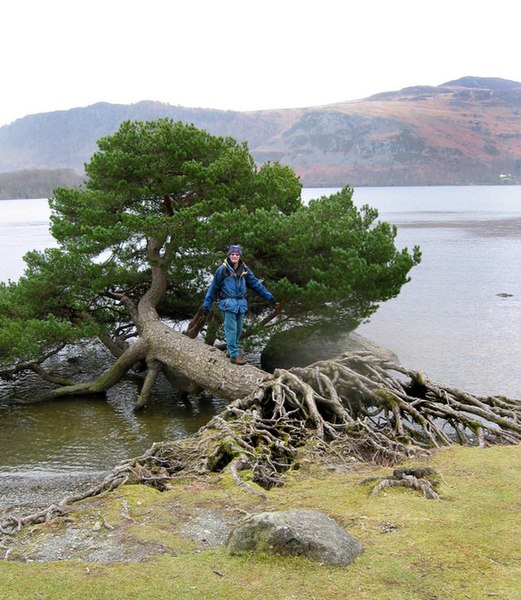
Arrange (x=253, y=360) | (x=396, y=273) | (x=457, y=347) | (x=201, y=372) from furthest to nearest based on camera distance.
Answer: (x=457, y=347), (x=253, y=360), (x=396, y=273), (x=201, y=372)

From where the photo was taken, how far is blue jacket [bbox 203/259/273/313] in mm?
14312

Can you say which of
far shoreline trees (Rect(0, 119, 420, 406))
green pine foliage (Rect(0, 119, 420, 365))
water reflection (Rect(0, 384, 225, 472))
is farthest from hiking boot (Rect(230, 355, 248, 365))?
green pine foliage (Rect(0, 119, 420, 365))

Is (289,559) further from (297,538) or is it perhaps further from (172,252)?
(172,252)

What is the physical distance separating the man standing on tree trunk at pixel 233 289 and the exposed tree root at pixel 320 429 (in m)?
2.26

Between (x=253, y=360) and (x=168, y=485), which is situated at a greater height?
(x=168, y=485)

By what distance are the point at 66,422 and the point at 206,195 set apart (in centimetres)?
840

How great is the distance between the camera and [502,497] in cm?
766

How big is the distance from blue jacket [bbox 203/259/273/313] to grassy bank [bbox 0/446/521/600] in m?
6.12

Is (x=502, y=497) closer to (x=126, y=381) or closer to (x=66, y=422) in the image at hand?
(x=66, y=422)

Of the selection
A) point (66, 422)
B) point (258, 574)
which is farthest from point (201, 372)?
point (258, 574)

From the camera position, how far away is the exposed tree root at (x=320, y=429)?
9305 mm

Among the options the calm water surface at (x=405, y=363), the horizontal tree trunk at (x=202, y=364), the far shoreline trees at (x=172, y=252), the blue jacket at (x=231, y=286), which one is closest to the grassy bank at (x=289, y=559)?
the horizontal tree trunk at (x=202, y=364)

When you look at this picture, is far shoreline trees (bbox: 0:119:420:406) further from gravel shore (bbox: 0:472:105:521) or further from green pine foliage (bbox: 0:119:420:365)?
gravel shore (bbox: 0:472:105:521)

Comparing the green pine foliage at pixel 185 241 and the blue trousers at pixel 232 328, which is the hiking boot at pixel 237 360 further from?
the green pine foliage at pixel 185 241
